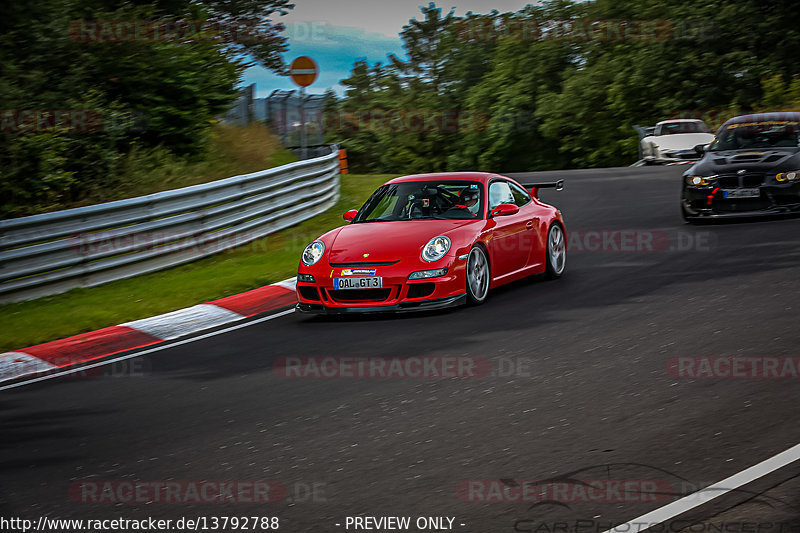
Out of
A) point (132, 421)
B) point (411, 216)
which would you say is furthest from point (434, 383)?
point (411, 216)

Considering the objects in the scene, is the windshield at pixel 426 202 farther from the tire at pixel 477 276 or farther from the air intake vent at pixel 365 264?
the air intake vent at pixel 365 264

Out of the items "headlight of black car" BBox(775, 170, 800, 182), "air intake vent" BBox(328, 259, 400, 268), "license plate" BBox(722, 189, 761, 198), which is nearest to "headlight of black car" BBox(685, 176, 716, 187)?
"license plate" BBox(722, 189, 761, 198)

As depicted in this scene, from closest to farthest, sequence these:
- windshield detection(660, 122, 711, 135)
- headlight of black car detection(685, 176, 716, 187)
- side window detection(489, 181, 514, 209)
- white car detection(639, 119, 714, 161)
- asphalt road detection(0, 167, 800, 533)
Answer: asphalt road detection(0, 167, 800, 533)
side window detection(489, 181, 514, 209)
headlight of black car detection(685, 176, 716, 187)
white car detection(639, 119, 714, 161)
windshield detection(660, 122, 711, 135)

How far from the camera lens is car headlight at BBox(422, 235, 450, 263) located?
920cm

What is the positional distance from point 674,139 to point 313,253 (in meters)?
19.2

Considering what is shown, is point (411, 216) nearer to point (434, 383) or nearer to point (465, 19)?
point (434, 383)

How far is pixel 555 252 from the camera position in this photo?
11.0 metres

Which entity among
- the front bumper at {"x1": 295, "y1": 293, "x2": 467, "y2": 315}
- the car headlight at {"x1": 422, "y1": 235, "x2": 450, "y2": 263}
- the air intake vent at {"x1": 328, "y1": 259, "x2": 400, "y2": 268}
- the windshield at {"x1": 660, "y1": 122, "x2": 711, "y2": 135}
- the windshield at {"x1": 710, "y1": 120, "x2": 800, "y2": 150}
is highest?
the windshield at {"x1": 660, "y1": 122, "x2": 711, "y2": 135}

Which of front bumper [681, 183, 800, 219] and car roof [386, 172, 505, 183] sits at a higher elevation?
car roof [386, 172, 505, 183]

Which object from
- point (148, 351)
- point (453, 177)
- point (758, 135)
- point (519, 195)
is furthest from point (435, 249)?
point (758, 135)

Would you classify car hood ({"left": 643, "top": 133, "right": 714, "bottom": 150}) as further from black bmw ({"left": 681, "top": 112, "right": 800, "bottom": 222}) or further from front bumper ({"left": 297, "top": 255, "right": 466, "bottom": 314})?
front bumper ({"left": 297, "top": 255, "right": 466, "bottom": 314})

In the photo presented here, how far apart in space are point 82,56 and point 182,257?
5.89 m

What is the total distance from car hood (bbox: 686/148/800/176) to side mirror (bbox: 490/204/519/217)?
481cm

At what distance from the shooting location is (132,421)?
6258 mm
